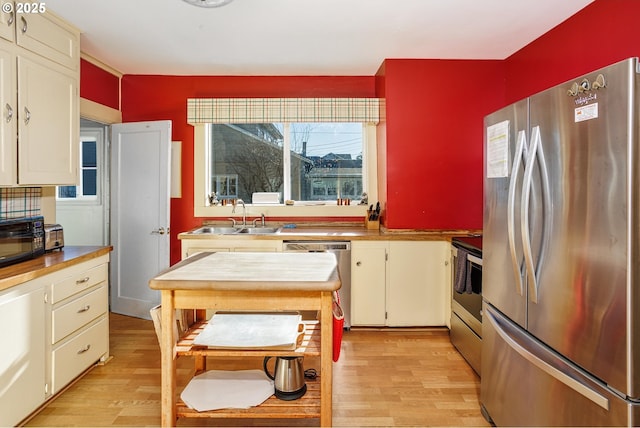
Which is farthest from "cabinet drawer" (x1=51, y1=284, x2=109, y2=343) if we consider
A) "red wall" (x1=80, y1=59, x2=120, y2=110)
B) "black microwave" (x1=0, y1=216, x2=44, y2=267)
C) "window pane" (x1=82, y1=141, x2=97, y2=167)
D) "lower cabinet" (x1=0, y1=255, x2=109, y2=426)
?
"window pane" (x1=82, y1=141, x2=97, y2=167)

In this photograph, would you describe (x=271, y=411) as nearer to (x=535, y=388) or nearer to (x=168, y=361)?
(x=168, y=361)

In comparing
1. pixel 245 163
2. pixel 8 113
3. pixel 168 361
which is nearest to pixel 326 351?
pixel 168 361

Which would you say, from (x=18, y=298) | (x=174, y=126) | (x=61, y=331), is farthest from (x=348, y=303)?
(x=174, y=126)

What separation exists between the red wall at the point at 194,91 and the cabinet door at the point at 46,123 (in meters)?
1.31

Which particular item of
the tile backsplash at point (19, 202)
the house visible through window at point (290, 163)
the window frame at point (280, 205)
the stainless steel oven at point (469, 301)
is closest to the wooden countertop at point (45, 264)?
the tile backsplash at point (19, 202)

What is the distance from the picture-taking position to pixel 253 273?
1664mm

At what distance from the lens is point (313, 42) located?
312 centimetres

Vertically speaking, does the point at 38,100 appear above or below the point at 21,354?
above

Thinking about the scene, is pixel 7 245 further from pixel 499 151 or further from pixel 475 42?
pixel 475 42

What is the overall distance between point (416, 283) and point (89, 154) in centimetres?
421

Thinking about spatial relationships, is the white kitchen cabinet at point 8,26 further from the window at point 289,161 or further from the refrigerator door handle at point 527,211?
the refrigerator door handle at point 527,211

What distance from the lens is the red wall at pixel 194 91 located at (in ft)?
13.1

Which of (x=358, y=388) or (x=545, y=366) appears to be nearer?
(x=545, y=366)

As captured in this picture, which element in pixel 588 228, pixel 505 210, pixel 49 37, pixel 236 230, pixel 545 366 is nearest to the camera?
pixel 588 228
